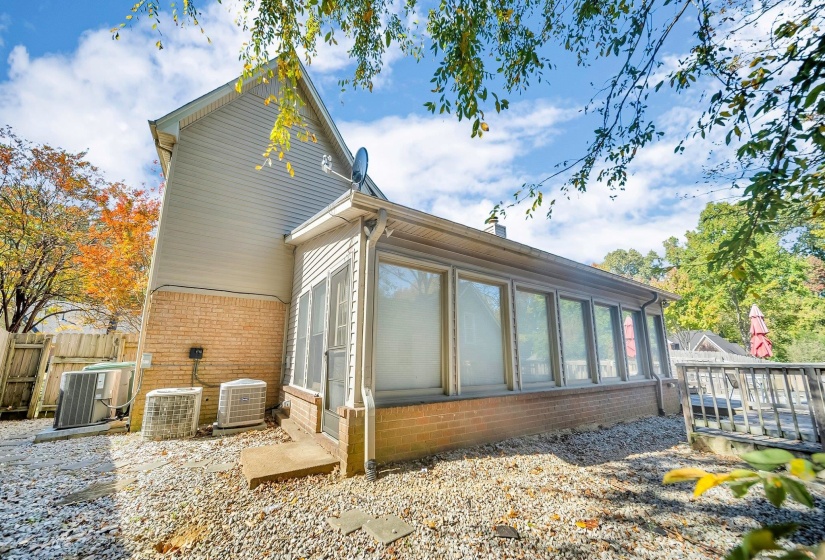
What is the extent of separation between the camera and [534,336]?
647 cm

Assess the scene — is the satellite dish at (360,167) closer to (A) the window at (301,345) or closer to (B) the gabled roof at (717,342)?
(A) the window at (301,345)

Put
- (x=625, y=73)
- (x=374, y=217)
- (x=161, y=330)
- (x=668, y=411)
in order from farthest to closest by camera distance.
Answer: (x=668, y=411), (x=161, y=330), (x=374, y=217), (x=625, y=73)

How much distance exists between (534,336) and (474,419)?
2187 millimetres

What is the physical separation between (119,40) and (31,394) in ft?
25.1

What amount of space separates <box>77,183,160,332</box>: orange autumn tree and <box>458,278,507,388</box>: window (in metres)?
12.1

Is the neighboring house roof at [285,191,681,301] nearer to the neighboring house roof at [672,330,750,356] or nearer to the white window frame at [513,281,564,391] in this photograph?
the white window frame at [513,281,564,391]

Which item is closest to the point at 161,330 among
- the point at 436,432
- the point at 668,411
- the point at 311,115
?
the point at 436,432

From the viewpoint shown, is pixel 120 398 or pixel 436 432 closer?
pixel 436 432

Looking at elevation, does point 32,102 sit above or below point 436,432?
above

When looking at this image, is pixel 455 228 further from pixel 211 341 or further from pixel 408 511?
pixel 211 341

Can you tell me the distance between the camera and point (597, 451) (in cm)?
512

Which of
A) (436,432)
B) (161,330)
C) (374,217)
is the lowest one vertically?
(436,432)

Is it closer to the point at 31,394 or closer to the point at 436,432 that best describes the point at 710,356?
the point at 436,432

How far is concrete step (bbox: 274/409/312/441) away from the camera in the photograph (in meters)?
5.12
